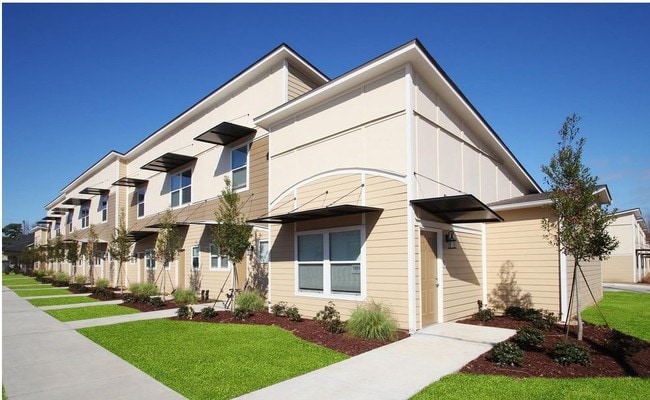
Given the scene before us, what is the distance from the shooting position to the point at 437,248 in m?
10.7

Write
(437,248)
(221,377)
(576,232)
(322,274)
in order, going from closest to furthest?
1. (221,377)
2. (576,232)
3. (437,248)
4. (322,274)

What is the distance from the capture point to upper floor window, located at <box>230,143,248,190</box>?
15836mm

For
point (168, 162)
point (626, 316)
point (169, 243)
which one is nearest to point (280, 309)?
point (169, 243)

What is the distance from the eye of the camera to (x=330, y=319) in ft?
34.6

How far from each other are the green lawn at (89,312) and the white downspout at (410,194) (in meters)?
9.89

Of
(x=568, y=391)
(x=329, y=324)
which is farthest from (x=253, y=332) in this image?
(x=568, y=391)

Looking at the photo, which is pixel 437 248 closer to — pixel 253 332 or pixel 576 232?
pixel 576 232

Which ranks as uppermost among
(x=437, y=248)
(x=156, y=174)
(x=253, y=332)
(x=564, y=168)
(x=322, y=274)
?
(x=156, y=174)

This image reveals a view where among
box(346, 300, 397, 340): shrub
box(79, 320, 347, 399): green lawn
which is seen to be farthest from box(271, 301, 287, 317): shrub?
box(346, 300, 397, 340): shrub

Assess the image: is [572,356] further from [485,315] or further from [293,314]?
[293,314]

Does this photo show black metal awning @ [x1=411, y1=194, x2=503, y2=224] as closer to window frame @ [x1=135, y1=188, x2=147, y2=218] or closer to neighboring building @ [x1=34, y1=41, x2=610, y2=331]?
neighboring building @ [x1=34, y1=41, x2=610, y2=331]

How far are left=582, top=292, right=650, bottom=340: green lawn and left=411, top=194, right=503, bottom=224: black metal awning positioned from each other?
3.94 m

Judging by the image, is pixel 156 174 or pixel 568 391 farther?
pixel 156 174

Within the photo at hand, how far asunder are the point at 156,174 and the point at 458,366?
20.7 m
